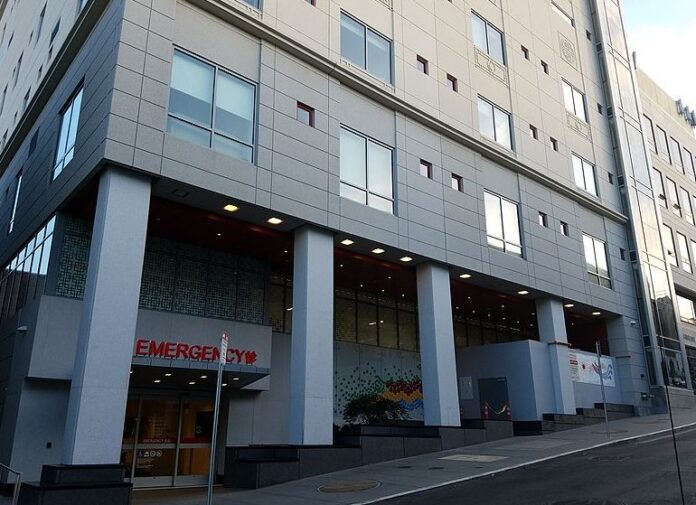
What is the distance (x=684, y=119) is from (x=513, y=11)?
26.7 metres

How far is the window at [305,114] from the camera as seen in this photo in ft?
58.0

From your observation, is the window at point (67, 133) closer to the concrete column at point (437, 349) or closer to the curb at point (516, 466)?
the concrete column at point (437, 349)

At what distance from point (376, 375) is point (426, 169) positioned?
8906 mm

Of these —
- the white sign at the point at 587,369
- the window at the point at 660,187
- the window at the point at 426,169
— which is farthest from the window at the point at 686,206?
the window at the point at 426,169

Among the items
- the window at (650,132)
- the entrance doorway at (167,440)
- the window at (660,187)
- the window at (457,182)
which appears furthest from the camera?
the window at (650,132)

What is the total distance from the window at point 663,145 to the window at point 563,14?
13.2 meters

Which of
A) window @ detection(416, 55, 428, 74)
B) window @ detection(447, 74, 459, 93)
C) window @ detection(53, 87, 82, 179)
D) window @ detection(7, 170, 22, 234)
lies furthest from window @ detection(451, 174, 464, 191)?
window @ detection(7, 170, 22, 234)

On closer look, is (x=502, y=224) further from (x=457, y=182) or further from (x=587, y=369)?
(x=587, y=369)

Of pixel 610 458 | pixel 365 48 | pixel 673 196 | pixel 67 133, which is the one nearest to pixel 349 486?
pixel 610 458

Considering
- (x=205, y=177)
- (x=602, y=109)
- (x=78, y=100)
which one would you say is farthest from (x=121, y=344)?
(x=602, y=109)

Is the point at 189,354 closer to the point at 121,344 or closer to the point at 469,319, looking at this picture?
the point at 121,344

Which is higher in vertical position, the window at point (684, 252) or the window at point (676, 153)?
the window at point (676, 153)

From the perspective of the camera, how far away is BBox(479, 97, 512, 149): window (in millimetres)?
24781

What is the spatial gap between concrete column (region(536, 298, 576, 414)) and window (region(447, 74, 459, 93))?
992cm
